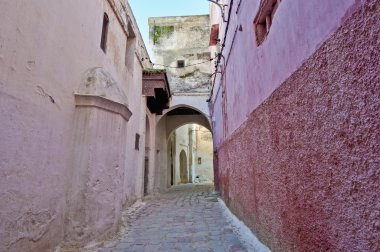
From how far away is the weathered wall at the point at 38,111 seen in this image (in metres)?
2.54

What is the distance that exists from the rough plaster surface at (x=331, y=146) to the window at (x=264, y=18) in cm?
101

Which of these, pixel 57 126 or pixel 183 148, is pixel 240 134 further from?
pixel 183 148

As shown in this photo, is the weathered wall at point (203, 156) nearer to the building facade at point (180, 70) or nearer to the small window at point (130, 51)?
the building facade at point (180, 70)

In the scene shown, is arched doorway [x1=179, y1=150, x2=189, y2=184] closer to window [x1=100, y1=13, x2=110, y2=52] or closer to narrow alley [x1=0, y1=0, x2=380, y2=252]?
narrow alley [x1=0, y1=0, x2=380, y2=252]

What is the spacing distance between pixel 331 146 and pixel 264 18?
233 centimetres

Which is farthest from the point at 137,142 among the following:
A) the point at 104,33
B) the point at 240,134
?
the point at 240,134

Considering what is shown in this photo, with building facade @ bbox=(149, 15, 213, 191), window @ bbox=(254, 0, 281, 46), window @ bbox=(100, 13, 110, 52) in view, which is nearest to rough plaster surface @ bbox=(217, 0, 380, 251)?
window @ bbox=(254, 0, 281, 46)

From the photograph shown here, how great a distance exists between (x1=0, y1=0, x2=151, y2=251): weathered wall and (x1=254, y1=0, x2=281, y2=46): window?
264 cm

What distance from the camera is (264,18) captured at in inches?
133

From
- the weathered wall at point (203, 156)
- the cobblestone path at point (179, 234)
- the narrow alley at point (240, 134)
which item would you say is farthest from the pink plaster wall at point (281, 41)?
the weathered wall at point (203, 156)

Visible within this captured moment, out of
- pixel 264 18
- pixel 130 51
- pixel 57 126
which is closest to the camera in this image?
pixel 264 18

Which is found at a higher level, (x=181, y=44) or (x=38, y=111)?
(x=181, y=44)

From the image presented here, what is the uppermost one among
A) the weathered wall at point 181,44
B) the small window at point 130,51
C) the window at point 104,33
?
the weathered wall at point 181,44

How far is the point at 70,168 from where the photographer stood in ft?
12.7
